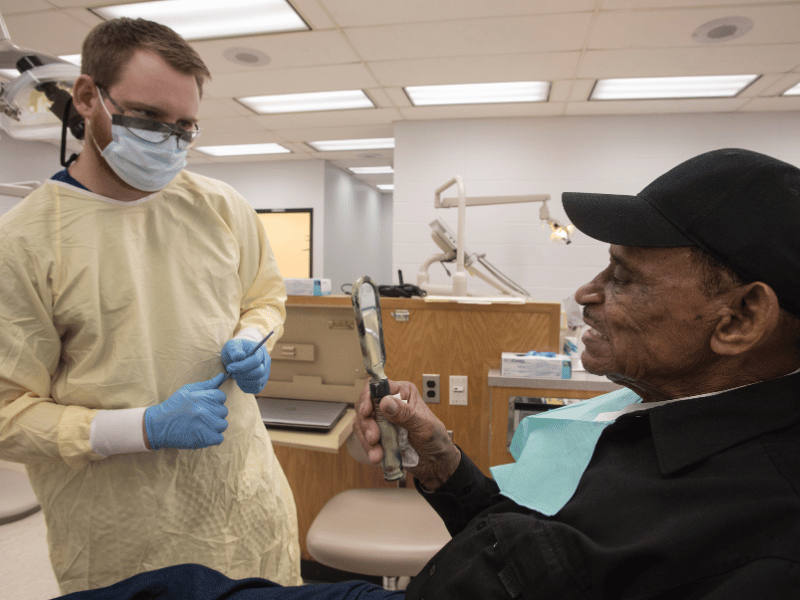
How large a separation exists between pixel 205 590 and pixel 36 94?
4.77 feet

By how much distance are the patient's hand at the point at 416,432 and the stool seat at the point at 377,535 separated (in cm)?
70

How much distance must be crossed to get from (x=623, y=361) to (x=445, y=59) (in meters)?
3.24

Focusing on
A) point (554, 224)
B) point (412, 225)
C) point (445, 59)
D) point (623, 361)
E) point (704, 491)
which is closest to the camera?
point (704, 491)

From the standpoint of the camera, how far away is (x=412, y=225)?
4.89 metres

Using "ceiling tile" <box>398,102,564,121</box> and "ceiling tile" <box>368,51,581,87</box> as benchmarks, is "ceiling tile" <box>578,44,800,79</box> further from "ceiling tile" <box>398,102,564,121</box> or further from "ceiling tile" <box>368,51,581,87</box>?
"ceiling tile" <box>398,102,564,121</box>

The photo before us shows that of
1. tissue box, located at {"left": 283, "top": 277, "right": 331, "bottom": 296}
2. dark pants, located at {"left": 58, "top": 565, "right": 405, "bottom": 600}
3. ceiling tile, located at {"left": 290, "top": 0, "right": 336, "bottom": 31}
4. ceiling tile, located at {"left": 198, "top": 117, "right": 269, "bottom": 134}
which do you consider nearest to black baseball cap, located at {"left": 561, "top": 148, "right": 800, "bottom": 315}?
dark pants, located at {"left": 58, "top": 565, "right": 405, "bottom": 600}

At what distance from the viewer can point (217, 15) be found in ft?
9.42

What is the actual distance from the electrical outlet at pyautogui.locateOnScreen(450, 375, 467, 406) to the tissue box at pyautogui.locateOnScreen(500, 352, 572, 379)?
0.23 meters

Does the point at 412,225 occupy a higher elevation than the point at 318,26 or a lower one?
lower

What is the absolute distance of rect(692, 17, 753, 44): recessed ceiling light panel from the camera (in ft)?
9.31

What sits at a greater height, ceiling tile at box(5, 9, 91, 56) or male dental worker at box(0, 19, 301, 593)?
ceiling tile at box(5, 9, 91, 56)

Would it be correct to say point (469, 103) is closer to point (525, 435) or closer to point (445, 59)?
point (445, 59)

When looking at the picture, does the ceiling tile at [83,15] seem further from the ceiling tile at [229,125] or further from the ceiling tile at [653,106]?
the ceiling tile at [653,106]

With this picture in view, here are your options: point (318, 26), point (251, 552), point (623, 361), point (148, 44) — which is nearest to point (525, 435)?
point (623, 361)
